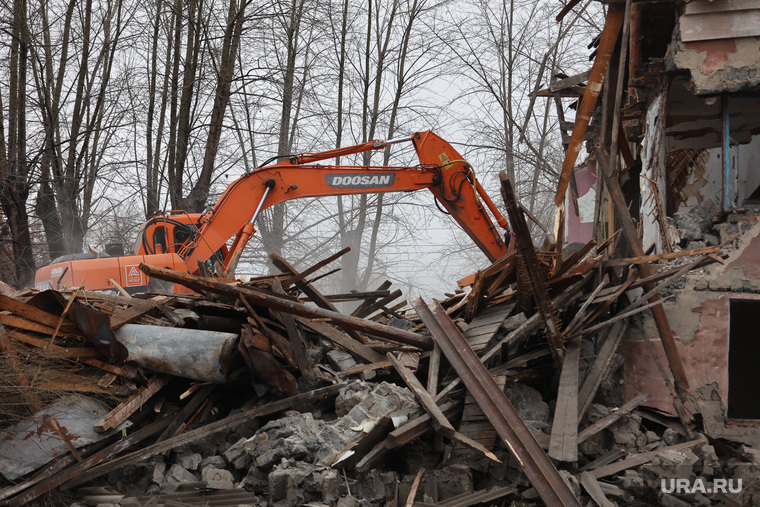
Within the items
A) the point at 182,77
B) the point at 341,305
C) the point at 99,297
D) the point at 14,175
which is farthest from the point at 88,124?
the point at 99,297

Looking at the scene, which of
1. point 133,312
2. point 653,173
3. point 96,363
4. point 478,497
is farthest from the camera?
point 653,173

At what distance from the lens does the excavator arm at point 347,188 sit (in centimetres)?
884

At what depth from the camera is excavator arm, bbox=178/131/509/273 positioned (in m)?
8.84

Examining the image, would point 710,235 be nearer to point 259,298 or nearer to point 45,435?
point 259,298

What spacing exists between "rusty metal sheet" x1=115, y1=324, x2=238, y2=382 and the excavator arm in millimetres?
3463

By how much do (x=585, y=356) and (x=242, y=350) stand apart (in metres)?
3.12

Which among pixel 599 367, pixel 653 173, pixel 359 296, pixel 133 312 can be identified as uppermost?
pixel 653 173

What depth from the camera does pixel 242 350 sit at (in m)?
A: 5.09

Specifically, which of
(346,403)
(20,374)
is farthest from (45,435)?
(346,403)

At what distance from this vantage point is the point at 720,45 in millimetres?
6492

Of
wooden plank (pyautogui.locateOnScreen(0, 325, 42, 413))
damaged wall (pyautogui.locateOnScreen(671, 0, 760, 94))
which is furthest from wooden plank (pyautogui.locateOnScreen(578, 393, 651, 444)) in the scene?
wooden plank (pyautogui.locateOnScreen(0, 325, 42, 413))

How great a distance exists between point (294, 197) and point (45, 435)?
492cm

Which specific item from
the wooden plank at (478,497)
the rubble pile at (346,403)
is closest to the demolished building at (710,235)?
the rubble pile at (346,403)

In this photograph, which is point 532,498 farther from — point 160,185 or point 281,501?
point 160,185
